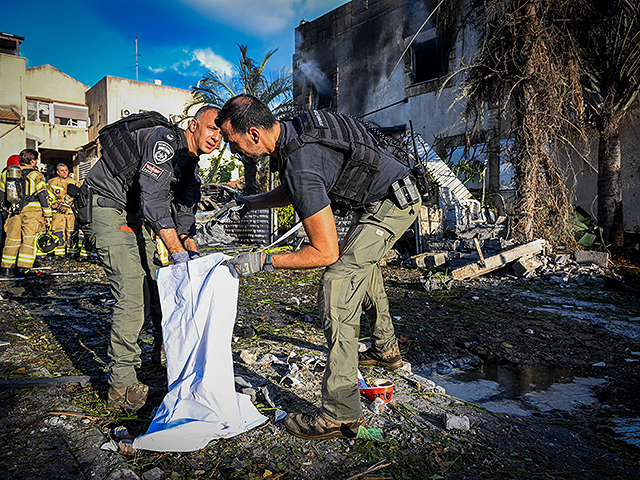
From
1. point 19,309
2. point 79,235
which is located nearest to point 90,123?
point 79,235

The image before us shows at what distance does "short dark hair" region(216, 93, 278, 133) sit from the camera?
7.09ft

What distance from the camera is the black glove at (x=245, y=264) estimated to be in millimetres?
2158

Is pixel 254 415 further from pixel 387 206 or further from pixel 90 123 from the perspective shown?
pixel 90 123

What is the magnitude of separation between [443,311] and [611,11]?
22.6 feet

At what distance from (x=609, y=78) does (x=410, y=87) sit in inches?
239

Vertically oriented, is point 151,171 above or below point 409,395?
above

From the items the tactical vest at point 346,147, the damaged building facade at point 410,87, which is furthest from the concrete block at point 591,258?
the tactical vest at point 346,147

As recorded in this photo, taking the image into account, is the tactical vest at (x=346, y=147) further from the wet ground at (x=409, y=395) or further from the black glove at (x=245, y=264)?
the wet ground at (x=409, y=395)

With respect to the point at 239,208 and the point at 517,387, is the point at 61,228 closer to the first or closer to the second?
the point at 239,208

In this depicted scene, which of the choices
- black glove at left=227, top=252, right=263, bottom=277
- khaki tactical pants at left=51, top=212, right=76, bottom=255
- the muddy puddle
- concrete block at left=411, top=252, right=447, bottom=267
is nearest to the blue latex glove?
black glove at left=227, top=252, right=263, bottom=277

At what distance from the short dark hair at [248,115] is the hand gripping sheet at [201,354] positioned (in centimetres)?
72

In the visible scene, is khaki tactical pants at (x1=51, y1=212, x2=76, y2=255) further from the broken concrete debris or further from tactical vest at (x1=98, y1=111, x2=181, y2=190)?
the broken concrete debris

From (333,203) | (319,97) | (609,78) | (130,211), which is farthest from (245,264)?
(319,97)

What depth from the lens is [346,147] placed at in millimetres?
Result: 2193
